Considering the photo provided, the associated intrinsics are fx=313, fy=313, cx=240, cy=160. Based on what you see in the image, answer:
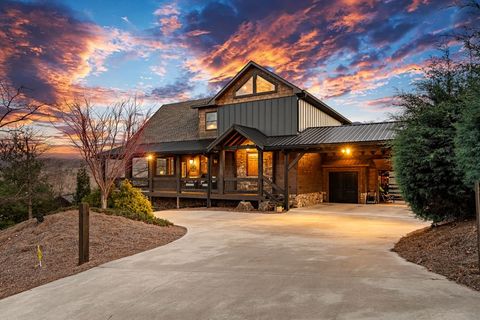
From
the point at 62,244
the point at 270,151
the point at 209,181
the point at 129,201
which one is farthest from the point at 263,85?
the point at 62,244

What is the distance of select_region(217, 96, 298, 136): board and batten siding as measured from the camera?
1775 cm

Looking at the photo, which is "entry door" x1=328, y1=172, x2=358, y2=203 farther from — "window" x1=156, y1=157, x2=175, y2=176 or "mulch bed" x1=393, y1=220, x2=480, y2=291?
"mulch bed" x1=393, y1=220, x2=480, y2=291

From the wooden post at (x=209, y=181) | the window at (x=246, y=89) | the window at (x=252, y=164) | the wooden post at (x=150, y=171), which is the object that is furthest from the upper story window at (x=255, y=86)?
the wooden post at (x=150, y=171)

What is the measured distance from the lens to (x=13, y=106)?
6.65 meters

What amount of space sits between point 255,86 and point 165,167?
374 inches

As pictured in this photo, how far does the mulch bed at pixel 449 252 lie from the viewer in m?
4.65

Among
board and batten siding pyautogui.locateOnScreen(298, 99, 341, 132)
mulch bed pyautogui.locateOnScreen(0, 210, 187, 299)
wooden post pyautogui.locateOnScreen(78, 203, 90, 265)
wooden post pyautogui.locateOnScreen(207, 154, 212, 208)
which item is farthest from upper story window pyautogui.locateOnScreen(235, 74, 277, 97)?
wooden post pyautogui.locateOnScreen(78, 203, 90, 265)

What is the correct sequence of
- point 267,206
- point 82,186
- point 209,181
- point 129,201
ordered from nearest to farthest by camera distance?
point 129,201
point 267,206
point 209,181
point 82,186

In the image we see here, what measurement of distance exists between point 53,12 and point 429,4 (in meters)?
14.0

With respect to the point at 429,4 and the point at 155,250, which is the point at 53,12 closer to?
the point at 155,250

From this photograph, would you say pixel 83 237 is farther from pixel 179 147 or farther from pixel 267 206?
pixel 179 147

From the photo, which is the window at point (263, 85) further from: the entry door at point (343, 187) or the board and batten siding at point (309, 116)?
the entry door at point (343, 187)

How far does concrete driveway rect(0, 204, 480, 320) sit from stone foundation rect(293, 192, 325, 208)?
30.7 feet

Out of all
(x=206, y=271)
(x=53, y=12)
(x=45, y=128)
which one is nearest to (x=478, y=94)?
(x=206, y=271)
